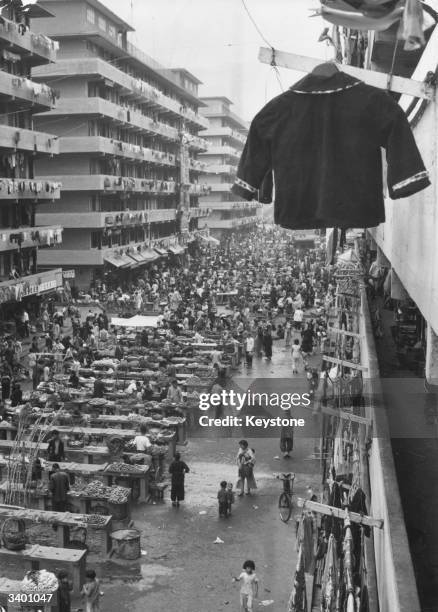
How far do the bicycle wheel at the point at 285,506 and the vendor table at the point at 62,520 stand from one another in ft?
9.73

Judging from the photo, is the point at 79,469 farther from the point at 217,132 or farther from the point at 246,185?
the point at 217,132

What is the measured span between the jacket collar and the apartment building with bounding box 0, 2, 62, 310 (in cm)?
2353

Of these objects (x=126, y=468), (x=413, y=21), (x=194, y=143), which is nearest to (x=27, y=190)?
(x=126, y=468)

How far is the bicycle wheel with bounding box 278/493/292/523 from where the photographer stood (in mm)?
12109

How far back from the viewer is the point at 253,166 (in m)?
5.56

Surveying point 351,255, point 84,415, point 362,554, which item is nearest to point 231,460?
point 84,415

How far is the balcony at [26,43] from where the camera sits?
91.6ft

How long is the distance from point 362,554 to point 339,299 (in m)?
10.9

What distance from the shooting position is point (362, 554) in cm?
612

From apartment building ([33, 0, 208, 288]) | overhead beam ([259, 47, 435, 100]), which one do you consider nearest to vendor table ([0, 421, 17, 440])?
overhead beam ([259, 47, 435, 100])

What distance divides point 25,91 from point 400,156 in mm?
27173

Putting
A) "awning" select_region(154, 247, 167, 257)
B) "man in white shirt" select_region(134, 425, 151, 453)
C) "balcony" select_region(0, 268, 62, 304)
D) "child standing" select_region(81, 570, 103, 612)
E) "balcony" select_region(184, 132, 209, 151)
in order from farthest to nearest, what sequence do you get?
1. "balcony" select_region(184, 132, 209, 151)
2. "awning" select_region(154, 247, 167, 257)
3. "balcony" select_region(0, 268, 62, 304)
4. "man in white shirt" select_region(134, 425, 151, 453)
5. "child standing" select_region(81, 570, 103, 612)

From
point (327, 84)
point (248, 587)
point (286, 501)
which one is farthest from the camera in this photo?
point (286, 501)

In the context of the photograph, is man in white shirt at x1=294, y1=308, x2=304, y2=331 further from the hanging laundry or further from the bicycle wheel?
the hanging laundry
